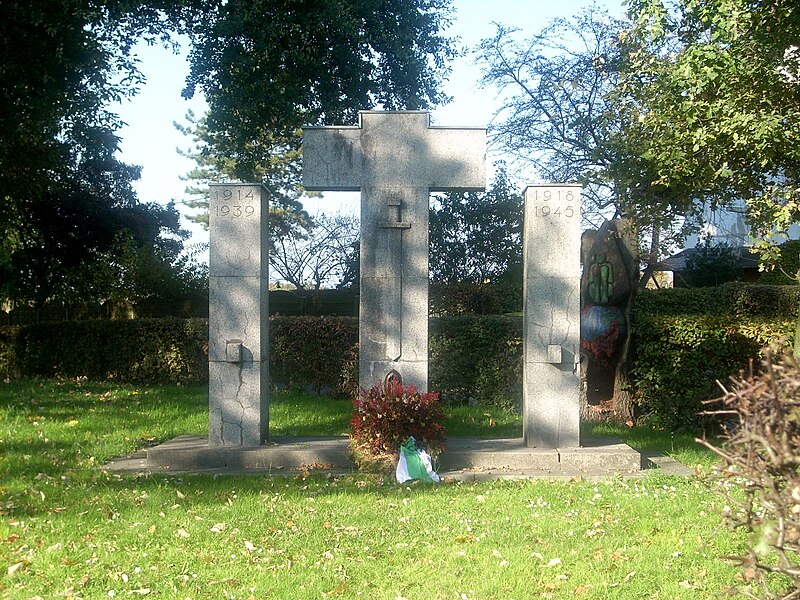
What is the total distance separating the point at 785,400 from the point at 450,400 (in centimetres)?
1014

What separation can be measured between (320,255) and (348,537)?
72.2 feet

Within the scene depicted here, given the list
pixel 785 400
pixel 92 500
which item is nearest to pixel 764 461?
pixel 785 400

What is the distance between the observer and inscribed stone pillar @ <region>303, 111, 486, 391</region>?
825 centimetres

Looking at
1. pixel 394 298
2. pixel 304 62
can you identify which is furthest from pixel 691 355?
pixel 304 62

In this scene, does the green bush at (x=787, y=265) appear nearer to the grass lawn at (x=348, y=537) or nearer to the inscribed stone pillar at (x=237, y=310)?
the grass lawn at (x=348, y=537)

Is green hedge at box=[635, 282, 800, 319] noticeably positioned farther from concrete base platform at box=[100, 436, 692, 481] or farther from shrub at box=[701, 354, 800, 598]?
shrub at box=[701, 354, 800, 598]

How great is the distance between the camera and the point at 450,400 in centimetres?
1267

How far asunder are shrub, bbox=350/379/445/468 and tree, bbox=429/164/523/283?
10.8m

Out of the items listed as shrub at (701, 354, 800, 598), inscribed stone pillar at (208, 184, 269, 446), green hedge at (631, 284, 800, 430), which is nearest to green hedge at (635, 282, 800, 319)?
green hedge at (631, 284, 800, 430)

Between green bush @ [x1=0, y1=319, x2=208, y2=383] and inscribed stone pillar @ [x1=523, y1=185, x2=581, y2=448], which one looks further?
green bush @ [x1=0, y1=319, x2=208, y2=383]

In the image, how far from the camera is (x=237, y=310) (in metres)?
8.03

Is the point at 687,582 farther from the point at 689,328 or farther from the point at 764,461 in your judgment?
the point at 689,328

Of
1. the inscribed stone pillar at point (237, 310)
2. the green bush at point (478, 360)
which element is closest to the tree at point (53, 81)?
the inscribed stone pillar at point (237, 310)

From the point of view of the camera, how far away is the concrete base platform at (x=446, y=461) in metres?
7.70
